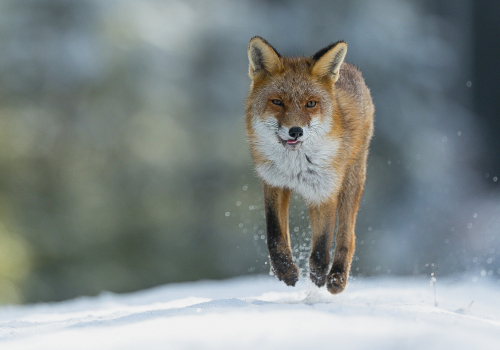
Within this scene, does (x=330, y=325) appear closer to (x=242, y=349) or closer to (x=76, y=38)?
(x=242, y=349)

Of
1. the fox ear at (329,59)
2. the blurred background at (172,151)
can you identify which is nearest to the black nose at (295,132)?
the fox ear at (329,59)

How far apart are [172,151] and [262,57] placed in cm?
582

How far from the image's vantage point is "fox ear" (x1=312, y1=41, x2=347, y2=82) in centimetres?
349

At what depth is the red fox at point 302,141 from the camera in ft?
11.0

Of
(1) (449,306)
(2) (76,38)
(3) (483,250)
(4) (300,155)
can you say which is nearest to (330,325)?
(4) (300,155)

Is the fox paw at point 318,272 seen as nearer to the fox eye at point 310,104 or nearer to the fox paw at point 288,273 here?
the fox paw at point 288,273

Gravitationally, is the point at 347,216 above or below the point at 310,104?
below

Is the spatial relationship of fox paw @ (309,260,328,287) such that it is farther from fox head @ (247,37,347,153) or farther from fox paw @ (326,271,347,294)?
fox head @ (247,37,347,153)

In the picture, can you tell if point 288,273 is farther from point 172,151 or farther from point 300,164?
point 172,151

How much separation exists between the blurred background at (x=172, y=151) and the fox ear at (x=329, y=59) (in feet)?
15.6

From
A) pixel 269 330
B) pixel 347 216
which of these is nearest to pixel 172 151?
pixel 347 216

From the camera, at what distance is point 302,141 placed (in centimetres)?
325

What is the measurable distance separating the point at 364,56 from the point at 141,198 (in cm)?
478

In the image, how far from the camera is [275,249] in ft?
11.5
